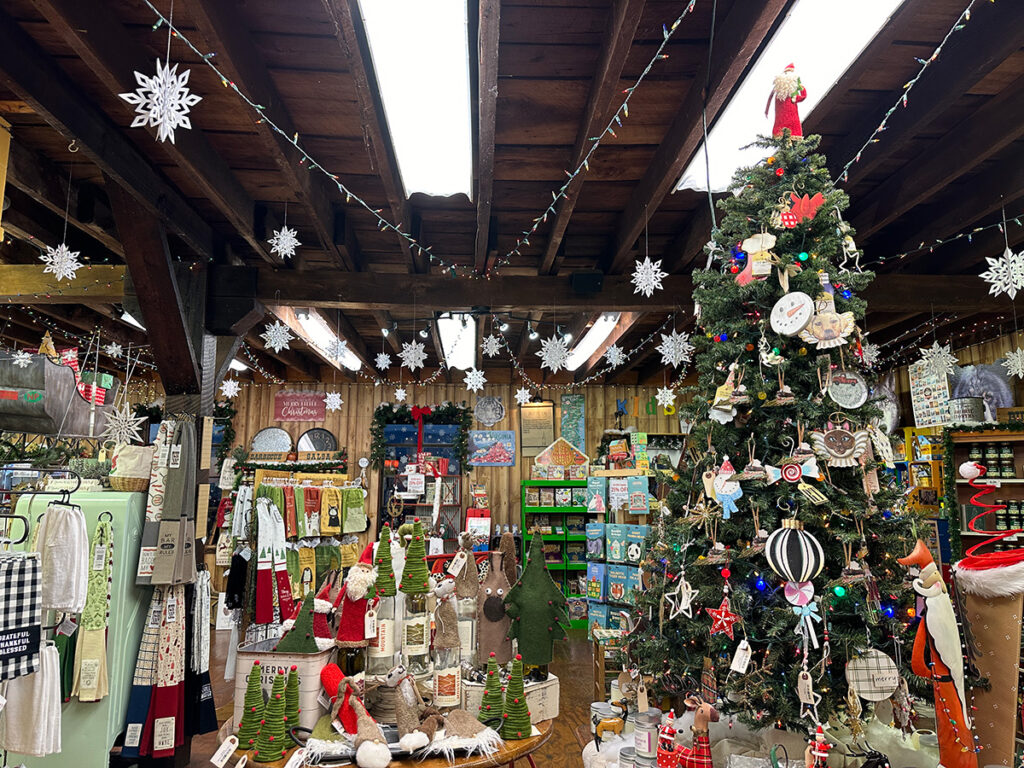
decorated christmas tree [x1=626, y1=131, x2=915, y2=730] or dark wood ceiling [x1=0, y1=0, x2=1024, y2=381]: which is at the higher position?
dark wood ceiling [x1=0, y1=0, x2=1024, y2=381]

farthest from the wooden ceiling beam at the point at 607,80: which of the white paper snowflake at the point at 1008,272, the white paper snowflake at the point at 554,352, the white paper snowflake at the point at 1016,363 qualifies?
the white paper snowflake at the point at 1016,363

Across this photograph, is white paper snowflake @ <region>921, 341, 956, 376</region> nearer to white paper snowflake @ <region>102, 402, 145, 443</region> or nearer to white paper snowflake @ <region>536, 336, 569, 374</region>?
white paper snowflake @ <region>536, 336, 569, 374</region>

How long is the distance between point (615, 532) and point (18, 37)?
5.11 meters

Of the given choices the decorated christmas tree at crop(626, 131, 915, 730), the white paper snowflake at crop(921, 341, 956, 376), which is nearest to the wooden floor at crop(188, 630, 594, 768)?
the decorated christmas tree at crop(626, 131, 915, 730)

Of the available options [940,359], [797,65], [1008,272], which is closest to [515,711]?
[797,65]

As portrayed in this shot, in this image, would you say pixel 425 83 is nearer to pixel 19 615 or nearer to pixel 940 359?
pixel 19 615

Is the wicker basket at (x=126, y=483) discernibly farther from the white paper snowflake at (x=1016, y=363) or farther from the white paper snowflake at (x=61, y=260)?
the white paper snowflake at (x=1016, y=363)

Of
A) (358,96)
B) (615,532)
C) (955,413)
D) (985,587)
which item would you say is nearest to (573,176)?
(358,96)

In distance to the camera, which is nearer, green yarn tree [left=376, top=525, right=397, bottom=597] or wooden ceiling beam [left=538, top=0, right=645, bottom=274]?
wooden ceiling beam [left=538, top=0, right=645, bottom=274]

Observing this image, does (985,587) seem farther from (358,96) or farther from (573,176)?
(358,96)

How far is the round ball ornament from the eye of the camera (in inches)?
97.5

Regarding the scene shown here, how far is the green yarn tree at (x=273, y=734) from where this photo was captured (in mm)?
2207

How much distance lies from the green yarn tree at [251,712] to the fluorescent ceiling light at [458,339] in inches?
137

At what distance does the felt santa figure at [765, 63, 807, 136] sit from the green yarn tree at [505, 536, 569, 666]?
2159mm
